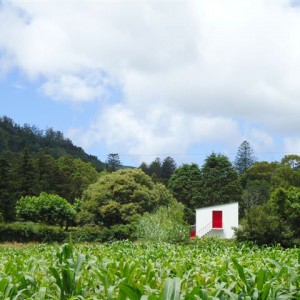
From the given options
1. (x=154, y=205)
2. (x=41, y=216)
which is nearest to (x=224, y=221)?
(x=154, y=205)

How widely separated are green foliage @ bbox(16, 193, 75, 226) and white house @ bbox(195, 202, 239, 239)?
1127cm

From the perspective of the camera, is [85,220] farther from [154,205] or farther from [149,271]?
[149,271]

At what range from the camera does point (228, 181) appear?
5450 centimetres

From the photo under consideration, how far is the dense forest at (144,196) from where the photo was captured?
2302 cm

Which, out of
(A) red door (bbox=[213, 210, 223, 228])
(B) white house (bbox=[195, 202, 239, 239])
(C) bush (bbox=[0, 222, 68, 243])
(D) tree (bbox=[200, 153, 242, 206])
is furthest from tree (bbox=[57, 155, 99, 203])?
(C) bush (bbox=[0, 222, 68, 243])

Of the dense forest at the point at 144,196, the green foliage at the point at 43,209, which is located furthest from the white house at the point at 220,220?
the green foliage at the point at 43,209

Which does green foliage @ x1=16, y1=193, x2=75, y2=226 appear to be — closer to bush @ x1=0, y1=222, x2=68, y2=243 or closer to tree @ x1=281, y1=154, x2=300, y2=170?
bush @ x1=0, y1=222, x2=68, y2=243

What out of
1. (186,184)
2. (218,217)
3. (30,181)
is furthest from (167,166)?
(218,217)

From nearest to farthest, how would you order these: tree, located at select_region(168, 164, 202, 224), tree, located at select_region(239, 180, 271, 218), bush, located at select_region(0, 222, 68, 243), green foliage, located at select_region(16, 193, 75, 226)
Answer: bush, located at select_region(0, 222, 68, 243), green foliage, located at select_region(16, 193, 75, 226), tree, located at select_region(239, 180, 271, 218), tree, located at select_region(168, 164, 202, 224)

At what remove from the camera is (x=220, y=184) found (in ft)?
178

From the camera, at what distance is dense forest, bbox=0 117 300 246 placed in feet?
75.5

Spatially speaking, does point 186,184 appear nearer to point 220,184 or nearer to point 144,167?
point 220,184

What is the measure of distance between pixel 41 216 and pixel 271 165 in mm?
30632

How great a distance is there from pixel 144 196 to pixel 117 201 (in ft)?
6.15
